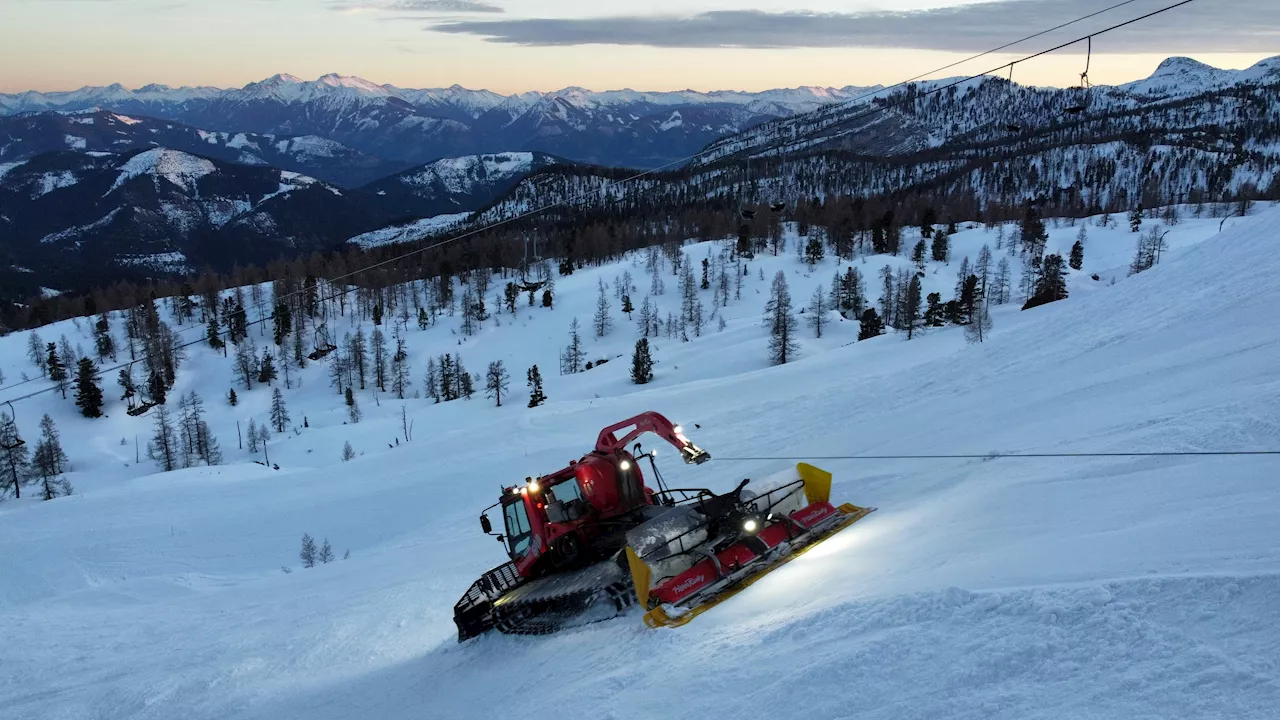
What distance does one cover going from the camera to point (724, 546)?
1108 centimetres

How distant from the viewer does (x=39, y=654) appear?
628 inches

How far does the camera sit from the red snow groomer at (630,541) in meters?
10.4

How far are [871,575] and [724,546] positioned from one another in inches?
119

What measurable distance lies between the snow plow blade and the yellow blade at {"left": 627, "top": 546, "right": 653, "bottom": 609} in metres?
0.01

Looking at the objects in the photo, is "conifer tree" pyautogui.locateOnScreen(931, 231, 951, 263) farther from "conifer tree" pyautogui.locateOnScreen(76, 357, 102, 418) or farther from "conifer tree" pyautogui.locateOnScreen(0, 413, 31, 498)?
"conifer tree" pyautogui.locateOnScreen(76, 357, 102, 418)

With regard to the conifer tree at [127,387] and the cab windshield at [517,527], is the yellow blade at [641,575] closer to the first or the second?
the cab windshield at [517,527]

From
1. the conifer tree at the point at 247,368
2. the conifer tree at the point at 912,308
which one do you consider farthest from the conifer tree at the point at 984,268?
the conifer tree at the point at 247,368

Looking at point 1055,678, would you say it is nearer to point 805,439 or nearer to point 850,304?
point 805,439

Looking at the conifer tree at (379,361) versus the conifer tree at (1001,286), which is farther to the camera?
the conifer tree at (379,361)

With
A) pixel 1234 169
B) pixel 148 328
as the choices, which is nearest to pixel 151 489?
pixel 148 328

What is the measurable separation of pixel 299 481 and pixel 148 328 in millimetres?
89994

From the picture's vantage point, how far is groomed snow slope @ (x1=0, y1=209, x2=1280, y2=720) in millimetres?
5770

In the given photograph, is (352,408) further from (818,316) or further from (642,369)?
(818,316)

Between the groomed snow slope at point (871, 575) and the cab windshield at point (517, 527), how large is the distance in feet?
6.24
